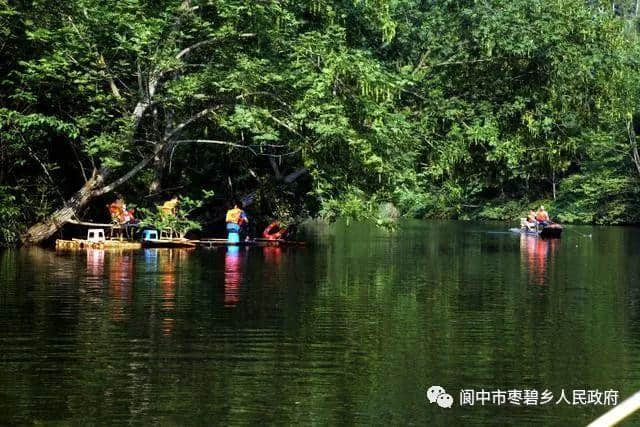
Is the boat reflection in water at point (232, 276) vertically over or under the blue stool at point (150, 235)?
under

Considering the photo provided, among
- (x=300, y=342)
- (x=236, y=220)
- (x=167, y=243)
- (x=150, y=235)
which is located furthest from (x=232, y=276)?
(x=236, y=220)

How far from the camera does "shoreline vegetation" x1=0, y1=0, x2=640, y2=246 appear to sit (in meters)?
30.9

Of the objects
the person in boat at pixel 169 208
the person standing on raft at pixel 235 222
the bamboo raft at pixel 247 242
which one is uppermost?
the person in boat at pixel 169 208

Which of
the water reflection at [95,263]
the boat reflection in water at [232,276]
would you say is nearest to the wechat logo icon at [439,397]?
the boat reflection in water at [232,276]

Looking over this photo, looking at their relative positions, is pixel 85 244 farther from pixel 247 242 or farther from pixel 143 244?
pixel 247 242

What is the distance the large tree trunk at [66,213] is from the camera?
34.3m

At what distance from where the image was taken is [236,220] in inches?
1468

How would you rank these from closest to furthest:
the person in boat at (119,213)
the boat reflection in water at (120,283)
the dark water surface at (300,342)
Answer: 1. the dark water surface at (300,342)
2. the boat reflection in water at (120,283)
3. the person in boat at (119,213)

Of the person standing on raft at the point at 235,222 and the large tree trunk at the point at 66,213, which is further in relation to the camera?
the person standing on raft at the point at 235,222

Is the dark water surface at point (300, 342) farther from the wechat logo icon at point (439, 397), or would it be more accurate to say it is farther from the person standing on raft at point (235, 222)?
→ the person standing on raft at point (235, 222)

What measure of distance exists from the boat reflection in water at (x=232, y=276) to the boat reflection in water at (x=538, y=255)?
260 inches

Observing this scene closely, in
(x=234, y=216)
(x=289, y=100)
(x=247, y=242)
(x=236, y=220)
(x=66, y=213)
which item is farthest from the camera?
(x=247, y=242)

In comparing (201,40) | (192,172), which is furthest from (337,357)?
(192,172)

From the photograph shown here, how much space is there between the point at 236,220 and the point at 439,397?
88.5 ft
